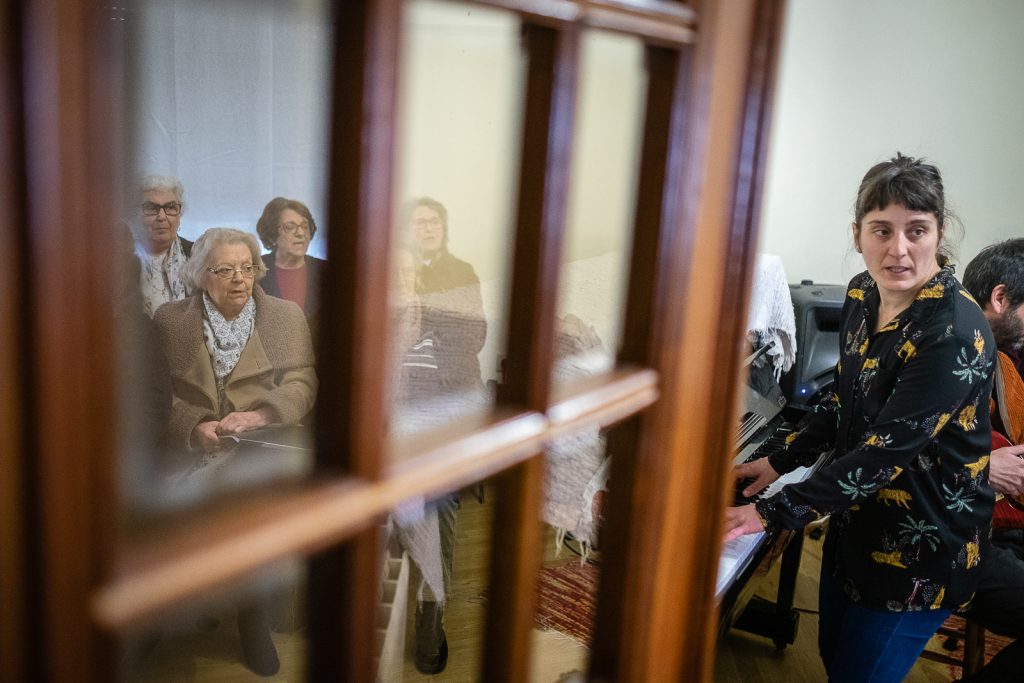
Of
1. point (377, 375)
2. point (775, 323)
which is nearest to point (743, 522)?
point (377, 375)

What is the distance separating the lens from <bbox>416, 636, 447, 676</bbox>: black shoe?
33.2 inches

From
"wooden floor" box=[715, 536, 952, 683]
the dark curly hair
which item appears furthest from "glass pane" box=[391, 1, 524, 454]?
"wooden floor" box=[715, 536, 952, 683]

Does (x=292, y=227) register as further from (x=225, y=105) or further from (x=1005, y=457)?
(x=1005, y=457)

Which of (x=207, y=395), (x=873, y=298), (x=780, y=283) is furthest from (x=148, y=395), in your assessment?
(x=780, y=283)

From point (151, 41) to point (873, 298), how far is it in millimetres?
1423

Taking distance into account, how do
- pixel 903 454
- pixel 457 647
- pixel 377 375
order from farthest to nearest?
pixel 903 454, pixel 457 647, pixel 377 375

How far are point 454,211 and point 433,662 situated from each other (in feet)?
1.77

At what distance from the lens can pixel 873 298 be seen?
5.21 ft

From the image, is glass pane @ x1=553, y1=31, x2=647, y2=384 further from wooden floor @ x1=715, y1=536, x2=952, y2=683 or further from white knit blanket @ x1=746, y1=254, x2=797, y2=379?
white knit blanket @ x1=746, y1=254, x2=797, y2=379

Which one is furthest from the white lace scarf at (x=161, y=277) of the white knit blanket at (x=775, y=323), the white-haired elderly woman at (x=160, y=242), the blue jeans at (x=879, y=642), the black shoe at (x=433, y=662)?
the white knit blanket at (x=775, y=323)

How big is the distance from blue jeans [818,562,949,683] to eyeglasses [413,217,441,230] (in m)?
1.32

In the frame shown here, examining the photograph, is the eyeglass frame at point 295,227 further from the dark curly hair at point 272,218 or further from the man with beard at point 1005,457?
the man with beard at point 1005,457

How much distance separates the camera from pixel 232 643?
66cm

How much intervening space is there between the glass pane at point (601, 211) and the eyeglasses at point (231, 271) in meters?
0.25
